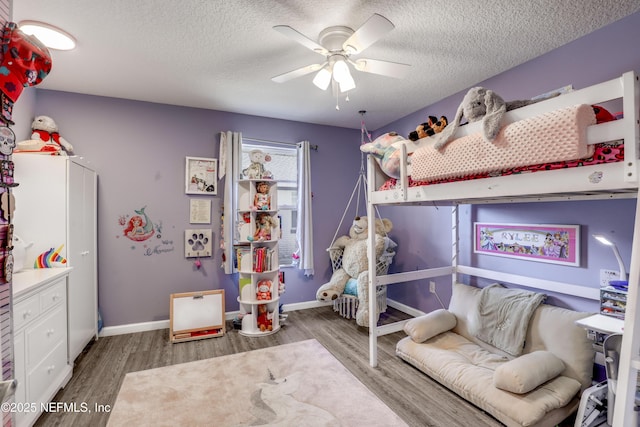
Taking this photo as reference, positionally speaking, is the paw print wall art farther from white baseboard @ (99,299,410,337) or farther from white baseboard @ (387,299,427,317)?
white baseboard @ (387,299,427,317)

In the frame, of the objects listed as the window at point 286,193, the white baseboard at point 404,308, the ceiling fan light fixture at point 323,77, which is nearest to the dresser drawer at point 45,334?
the window at point 286,193

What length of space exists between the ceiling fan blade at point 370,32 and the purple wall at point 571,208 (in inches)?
60.7

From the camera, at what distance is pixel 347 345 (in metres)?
2.79

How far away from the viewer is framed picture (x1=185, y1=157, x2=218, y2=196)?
3.30 m

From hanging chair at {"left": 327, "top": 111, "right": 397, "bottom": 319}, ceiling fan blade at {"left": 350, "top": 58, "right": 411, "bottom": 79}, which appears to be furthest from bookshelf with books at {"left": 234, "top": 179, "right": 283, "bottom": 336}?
ceiling fan blade at {"left": 350, "top": 58, "right": 411, "bottom": 79}

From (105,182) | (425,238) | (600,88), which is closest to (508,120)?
(600,88)

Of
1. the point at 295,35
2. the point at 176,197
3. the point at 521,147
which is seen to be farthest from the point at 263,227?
the point at 521,147

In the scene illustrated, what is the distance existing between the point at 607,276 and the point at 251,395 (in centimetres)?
249

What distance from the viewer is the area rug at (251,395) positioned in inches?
69.6

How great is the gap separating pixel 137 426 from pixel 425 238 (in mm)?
3048

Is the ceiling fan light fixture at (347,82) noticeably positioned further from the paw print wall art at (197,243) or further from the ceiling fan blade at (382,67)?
the paw print wall art at (197,243)

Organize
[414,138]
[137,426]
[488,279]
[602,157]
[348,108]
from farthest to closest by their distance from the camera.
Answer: [348,108] < [488,279] < [414,138] < [137,426] < [602,157]

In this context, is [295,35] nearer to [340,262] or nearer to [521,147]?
[521,147]

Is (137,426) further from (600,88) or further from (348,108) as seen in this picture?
(348,108)
